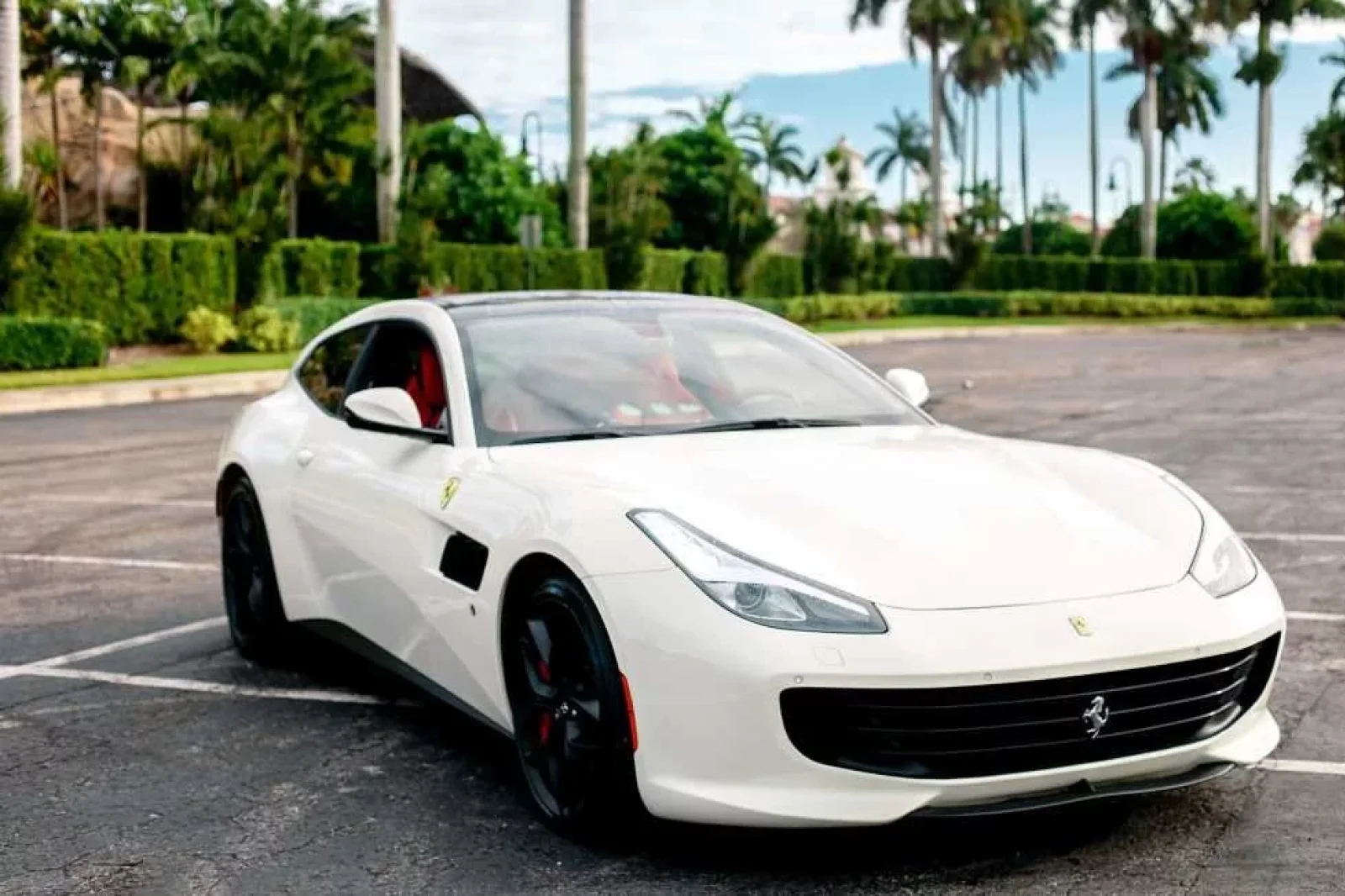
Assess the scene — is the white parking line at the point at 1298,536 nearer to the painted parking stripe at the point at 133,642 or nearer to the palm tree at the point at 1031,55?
the painted parking stripe at the point at 133,642

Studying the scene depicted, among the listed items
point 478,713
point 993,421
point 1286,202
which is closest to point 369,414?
point 478,713

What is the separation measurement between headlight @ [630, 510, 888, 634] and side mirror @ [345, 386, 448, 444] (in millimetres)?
1412

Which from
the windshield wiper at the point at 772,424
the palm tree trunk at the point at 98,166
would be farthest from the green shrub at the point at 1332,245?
the windshield wiper at the point at 772,424

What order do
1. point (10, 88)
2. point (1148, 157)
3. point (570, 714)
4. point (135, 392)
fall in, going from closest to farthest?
point (570, 714), point (135, 392), point (10, 88), point (1148, 157)

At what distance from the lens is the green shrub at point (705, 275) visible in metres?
51.4

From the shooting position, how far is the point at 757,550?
4.02 meters

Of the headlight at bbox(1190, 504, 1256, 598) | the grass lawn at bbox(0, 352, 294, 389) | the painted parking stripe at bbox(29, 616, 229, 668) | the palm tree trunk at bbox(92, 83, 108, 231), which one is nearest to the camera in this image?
the headlight at bbox(1190, 504, 1256, 598)

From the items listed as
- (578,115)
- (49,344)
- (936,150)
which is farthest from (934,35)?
(49,344)

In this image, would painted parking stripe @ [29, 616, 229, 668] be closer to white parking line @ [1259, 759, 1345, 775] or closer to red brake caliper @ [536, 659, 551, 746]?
red brake caliper @ [536, 659, 551, 746]

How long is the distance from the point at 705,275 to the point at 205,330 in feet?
75.8

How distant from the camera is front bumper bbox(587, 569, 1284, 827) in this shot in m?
→ 3.77

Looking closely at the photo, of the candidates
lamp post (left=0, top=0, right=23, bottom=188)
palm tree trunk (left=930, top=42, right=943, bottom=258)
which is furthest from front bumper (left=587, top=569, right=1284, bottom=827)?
palm tree trunk (left=930, top=42, right=943, bottom=258)

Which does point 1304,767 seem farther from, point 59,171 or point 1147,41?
point 1147,41

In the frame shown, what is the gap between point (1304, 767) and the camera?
16.4ft
